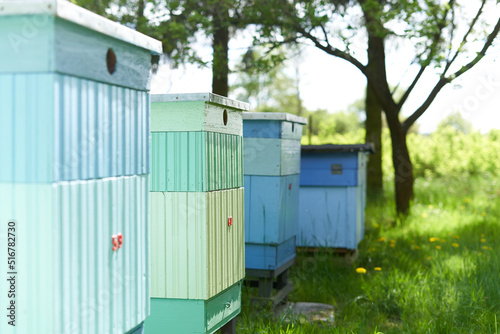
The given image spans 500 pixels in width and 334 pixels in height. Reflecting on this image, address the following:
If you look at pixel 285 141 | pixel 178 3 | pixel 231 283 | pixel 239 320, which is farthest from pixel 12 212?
pixel 178 3

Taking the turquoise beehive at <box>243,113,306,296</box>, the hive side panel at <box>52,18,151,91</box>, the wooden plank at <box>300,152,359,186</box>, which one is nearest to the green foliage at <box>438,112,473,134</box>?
the wooden plank at <box>300,152,359,186</box>

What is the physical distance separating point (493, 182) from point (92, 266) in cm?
1127

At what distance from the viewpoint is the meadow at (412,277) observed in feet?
12.7

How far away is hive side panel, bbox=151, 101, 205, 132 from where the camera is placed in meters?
2.98

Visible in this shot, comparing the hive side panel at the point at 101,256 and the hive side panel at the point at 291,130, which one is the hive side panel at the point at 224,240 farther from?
the hive side panel at the point at 291,130

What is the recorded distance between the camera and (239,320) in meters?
3.96

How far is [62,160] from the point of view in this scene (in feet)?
5.83

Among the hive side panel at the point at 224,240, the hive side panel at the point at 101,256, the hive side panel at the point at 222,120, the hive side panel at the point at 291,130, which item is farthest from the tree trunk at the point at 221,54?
the hive side panel at the point at 101,256

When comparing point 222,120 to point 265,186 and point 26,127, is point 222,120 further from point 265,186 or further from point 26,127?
point 26,127

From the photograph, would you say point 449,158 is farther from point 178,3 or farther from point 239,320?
point 239,320

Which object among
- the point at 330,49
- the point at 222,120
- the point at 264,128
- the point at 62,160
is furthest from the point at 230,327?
the point at 330,49

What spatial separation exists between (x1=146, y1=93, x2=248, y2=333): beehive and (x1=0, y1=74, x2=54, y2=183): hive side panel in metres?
1.27

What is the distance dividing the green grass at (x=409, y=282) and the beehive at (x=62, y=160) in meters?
1.72

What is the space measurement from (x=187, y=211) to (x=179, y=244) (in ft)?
0.65
